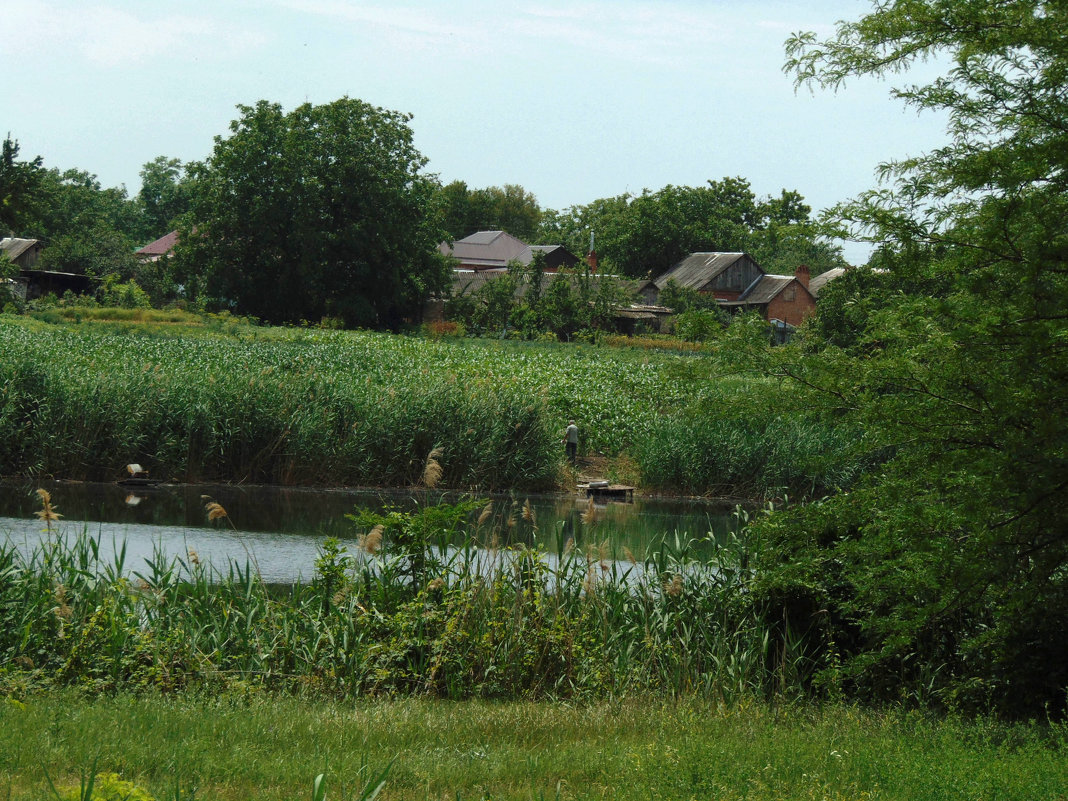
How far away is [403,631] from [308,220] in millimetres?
49956

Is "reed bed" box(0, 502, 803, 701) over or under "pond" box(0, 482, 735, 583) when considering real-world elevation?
over

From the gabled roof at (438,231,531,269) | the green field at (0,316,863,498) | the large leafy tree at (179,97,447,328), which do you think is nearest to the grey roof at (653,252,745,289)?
the gabled roof at (438,231,531,269)

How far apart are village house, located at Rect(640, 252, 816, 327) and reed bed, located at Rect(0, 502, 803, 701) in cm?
6596

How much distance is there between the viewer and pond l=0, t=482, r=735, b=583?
1525 cm

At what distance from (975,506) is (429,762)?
3.96m

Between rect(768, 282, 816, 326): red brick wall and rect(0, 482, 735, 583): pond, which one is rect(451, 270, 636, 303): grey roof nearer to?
rect(768, 282, 816, 326): red brick wall

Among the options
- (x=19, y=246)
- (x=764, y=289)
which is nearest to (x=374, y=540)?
(x=764, y=289)

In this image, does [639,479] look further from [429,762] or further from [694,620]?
[429,762]

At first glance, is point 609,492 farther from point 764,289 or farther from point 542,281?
point 764,289

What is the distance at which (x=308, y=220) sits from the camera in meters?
55.8

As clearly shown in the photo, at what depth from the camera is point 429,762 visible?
5.59m

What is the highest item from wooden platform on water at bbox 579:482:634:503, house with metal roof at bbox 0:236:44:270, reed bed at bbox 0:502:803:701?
house with metal roof at bbox 0:236:44:270

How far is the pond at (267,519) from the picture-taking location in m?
15.2

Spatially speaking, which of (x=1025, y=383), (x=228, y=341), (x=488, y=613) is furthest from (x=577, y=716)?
(x=228, y=341)
